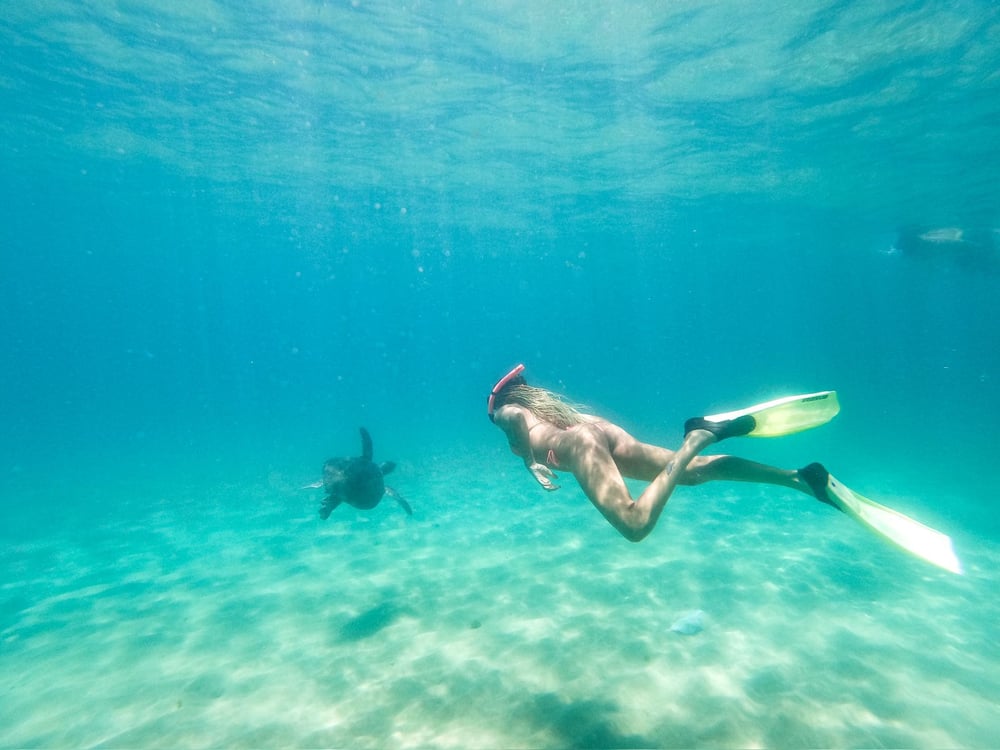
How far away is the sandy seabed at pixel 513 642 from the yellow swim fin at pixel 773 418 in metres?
2.95

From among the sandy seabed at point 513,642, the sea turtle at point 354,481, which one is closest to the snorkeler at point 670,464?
the sandy seabed at point 513,642

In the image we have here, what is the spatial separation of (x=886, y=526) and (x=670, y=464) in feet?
7.25

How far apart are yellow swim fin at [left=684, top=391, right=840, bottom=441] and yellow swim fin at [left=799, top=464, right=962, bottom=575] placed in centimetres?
66

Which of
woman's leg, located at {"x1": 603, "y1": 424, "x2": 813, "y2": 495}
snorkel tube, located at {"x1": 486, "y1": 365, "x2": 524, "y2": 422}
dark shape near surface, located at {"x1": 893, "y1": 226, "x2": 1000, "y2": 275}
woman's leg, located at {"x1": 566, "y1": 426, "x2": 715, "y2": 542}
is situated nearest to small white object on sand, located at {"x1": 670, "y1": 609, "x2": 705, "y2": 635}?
woman's leg, located at {"x1": 603, "y1": 424, "x2": 813, "y2": 495}

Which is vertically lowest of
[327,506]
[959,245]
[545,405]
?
[327,506]

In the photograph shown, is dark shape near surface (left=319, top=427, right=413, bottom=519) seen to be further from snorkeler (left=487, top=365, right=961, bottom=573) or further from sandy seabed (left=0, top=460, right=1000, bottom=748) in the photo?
snorkeler (left=487, top=365, right=961, bottom=573)

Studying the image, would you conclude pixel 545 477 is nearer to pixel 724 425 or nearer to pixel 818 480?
pixel 724 425

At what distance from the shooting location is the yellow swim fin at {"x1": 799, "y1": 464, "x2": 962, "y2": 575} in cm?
457

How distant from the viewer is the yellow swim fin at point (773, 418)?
5.04 metres

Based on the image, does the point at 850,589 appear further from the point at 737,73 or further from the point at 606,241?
the point at 606,241

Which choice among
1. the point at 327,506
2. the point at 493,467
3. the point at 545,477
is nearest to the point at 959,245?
the point at 493,467

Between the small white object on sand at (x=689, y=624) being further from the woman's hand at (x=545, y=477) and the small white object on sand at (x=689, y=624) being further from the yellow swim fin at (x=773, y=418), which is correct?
the woman's hand at (x=545, y=477)

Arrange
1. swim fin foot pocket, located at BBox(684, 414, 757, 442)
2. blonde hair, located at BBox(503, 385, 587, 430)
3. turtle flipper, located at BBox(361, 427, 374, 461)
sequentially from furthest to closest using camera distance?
turtle flipper, located at BBox(361, 427, 374, 461)
blonde hair, located at BBox(503, 385, 587, 430)
swim fin foot pocket, located at BBox(684, 414, 757, 442)

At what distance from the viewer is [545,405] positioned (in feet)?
21.9
